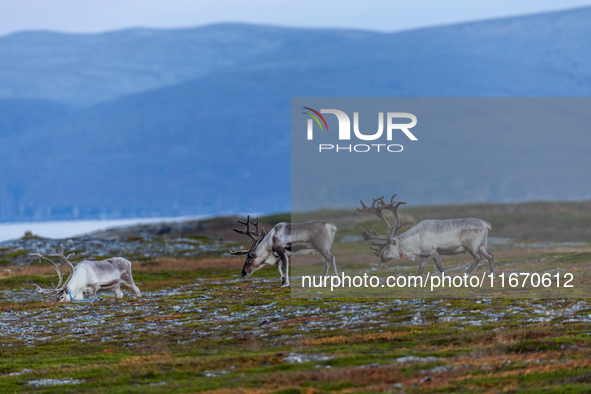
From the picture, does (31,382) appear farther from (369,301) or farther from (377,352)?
(369,301)

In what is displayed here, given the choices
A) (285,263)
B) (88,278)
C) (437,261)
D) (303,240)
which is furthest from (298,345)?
(88,278)

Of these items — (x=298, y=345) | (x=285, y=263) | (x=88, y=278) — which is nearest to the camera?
A: (x=298, y=345)

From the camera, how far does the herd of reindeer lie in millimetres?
35156

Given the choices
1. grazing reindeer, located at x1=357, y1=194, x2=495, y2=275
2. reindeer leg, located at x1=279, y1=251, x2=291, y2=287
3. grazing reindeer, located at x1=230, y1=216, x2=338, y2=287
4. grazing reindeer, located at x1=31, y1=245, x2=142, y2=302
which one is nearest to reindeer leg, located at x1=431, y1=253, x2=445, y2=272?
grazing reindeer, located at x1=357, y1=194, x2=495, y2=275

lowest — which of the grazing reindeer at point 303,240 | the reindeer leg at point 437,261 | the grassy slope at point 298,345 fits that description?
the grassy slope at point 298,345

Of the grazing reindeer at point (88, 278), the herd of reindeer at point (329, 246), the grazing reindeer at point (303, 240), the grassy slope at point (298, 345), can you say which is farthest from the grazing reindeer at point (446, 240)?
the grazing reindeer at point (88, 278)

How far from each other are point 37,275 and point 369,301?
41151mm

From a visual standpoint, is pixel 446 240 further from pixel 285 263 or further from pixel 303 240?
pixel 285 263

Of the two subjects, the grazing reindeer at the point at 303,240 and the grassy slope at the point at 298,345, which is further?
the grazing reindeer at the point at 303,240

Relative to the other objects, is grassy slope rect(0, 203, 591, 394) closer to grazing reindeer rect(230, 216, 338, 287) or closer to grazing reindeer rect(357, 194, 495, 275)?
grazing reindeer rect(230, 216, 338, 287)

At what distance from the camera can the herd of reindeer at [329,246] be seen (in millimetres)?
35156

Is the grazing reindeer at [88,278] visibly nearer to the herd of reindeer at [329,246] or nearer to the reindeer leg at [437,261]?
the herd of reindeer at [329,246]

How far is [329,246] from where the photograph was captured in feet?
124

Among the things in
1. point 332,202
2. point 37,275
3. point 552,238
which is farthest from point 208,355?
point 332,202
